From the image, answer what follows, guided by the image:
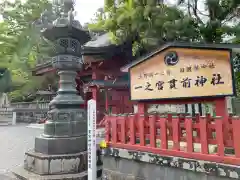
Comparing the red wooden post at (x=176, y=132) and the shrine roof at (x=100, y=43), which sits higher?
the shrine roof at (x=100, y=43)

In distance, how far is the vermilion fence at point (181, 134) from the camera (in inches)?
111

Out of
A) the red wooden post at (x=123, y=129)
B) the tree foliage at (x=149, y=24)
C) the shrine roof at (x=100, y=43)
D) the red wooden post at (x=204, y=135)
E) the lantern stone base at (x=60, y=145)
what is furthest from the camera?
the shrine roof at (x=100, y=43)

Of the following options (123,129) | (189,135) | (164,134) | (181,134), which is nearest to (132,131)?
(123,129)

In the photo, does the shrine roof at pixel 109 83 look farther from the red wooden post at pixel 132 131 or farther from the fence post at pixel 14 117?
the fence post at pixel 14 117

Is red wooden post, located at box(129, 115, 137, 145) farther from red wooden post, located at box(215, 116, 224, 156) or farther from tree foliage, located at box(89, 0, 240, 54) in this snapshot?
tree foliage, located at box(89, 0, 240, 54)

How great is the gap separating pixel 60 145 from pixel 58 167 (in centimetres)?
43

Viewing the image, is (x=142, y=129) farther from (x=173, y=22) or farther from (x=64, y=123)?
(x=173, y=22)

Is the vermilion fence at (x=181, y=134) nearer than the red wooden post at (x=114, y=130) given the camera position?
Yes

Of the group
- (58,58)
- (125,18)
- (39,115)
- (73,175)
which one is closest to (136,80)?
(58,58)

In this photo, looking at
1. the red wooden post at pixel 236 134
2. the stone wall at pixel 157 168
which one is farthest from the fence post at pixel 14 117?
the red wooden post at pixel 236 134

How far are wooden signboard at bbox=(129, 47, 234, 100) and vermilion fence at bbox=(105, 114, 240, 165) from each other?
48cm

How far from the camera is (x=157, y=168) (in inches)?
133

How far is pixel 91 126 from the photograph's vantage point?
3.22 m

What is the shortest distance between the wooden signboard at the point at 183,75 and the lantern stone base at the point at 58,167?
176cm
